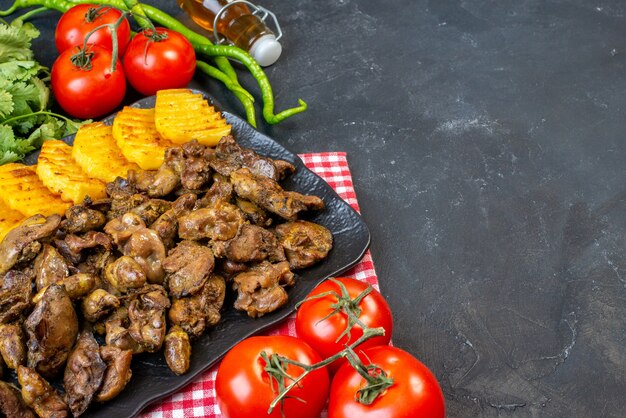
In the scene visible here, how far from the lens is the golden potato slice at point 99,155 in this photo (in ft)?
14.0

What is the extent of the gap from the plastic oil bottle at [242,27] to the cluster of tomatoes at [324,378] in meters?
2.89

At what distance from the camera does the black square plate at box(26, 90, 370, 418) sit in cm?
343

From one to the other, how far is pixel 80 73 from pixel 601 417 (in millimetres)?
4042

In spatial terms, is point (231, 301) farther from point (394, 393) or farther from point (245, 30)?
point (245, 30)

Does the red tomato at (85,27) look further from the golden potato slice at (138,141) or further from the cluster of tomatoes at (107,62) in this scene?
the golden potato slice at (138,141)

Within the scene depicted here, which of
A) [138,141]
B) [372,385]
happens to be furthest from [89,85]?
[372,385]

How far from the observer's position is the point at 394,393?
295cm

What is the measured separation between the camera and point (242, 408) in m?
3.09

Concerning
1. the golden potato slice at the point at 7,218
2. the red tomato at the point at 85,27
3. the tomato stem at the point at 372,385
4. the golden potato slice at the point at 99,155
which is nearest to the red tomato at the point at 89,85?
the red tomato at the point at 85,27

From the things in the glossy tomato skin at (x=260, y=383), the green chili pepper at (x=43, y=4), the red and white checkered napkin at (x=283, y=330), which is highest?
the green chili pepper at (x=43, y=4)

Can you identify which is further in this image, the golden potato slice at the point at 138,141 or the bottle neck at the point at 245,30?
the bottle neck at the point at 245,30

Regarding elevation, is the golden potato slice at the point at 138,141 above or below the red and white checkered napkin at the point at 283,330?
above

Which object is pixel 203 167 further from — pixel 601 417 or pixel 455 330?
pixel 601 417

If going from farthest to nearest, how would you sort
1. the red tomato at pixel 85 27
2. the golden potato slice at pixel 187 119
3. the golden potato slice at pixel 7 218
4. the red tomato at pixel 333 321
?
the red tomato at pixel 85 27
the golden potato slice at pixel 187 119
the golden potato slice at pixel 7 218
the red tomato at pixel 333 321
